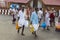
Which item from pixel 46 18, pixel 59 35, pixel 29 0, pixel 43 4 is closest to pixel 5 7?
pixel 29 0

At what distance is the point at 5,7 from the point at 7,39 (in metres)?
19.3

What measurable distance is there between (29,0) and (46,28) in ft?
48.8

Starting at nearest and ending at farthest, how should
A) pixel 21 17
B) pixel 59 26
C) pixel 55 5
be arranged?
pixel 21 17 < pixel 59 26 < pixel 55 5

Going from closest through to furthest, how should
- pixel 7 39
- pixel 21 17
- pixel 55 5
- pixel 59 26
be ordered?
pixel 7 39
pixel 21 17
pixel 59 26
pixel 55 5

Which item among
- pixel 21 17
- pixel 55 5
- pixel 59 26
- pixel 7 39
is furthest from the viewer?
pixel 55 5

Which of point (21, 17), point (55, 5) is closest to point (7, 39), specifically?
point (21, 17)

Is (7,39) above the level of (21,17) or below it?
below

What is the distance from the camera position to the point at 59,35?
1413cm

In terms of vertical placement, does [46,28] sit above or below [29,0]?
below

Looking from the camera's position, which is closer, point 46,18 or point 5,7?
point 46,18

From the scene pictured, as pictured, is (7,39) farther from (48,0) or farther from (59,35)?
(48,0)

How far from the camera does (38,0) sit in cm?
3078

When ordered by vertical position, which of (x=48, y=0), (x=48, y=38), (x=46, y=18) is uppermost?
(x=48, y=0)

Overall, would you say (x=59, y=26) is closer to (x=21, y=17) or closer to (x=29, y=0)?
(x=21, y=17)
